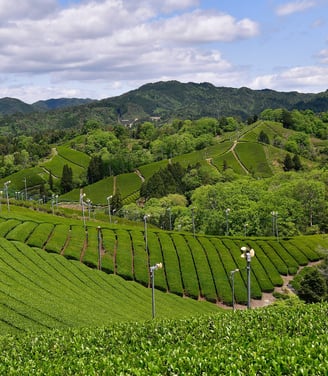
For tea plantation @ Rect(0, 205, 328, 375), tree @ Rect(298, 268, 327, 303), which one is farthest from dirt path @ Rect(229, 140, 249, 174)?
tree @ Rect(298, 268, 327, 303)

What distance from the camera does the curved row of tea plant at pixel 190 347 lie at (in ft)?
41.2

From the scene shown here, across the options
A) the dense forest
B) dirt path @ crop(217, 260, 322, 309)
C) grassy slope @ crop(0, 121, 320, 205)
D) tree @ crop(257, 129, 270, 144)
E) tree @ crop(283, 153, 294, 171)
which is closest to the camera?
dirt path @ crop(217, 260, 322, 309)

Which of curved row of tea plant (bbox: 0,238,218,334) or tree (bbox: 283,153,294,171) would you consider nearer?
curved row of tea plant (bbox: 0,238,218,334)

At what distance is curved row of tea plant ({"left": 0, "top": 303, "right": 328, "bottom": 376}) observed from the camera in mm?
12562

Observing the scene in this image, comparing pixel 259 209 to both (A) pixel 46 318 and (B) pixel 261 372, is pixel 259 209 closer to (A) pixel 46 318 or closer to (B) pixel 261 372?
(A) pixel 46 318

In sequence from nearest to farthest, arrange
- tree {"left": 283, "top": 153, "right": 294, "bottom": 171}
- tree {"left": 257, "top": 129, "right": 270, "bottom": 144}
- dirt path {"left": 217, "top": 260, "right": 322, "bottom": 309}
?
dirt path {"left": 217, "top": 260, "right": 322, "bottom": 309}
tree {"left": 283, "top": 153, "right": 294, "bottom": 171}
tree {"left": 257, "top": 129, "right": 270, "bottom": 144}

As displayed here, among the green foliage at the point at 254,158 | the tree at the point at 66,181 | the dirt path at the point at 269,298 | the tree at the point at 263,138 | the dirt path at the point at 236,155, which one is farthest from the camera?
the tree at the point at 263,138

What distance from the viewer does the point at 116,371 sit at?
43.8 feet

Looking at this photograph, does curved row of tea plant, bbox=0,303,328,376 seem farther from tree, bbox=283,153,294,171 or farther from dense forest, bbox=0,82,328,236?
tree, bbox=283,153,294,171

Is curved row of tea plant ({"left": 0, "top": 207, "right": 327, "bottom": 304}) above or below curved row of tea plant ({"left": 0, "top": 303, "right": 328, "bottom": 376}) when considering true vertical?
below

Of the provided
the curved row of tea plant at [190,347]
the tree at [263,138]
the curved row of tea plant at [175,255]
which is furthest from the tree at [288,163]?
the curved row of tea plant at [190,347]

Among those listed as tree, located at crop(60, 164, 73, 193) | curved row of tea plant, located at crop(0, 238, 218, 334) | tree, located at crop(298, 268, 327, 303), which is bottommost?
tree, located at crop(60, 164, 73, 193)

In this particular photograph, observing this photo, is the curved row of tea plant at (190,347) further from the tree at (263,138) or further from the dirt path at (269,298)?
Answer: the tree at (263,138)

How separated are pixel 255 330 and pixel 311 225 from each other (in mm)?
76840
